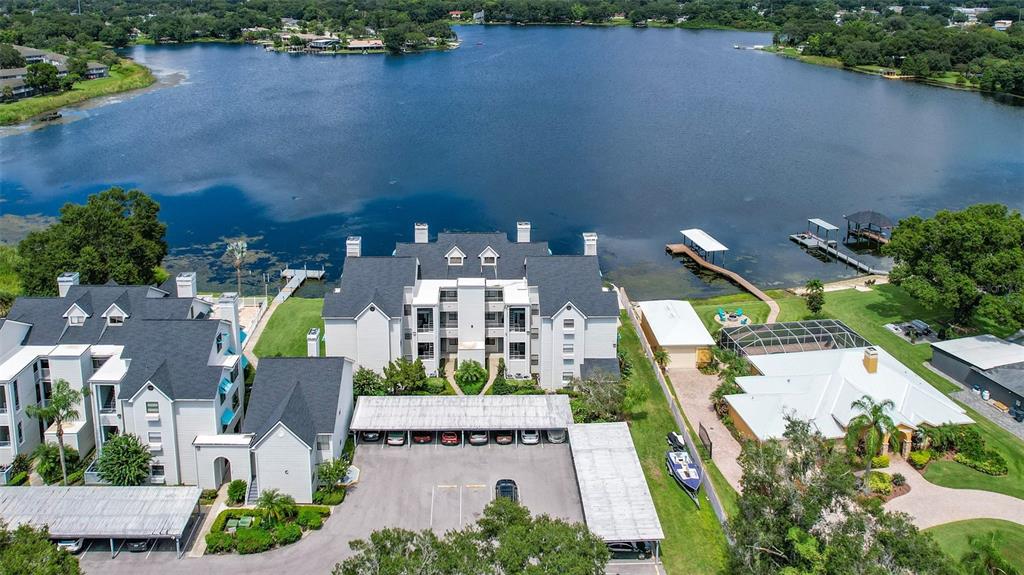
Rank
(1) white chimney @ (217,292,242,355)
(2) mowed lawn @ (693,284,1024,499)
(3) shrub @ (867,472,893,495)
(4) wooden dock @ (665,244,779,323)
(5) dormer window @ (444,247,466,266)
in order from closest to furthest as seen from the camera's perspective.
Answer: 1. (3) shrub @ (867,472,893,495)
2. (2) mowed lawn @ (693,284,1024,499)
3. (1) white chimney @ (217,292,242,355)
4. (5) dormer window @ (444,247,466,266)
5. (4) wooden dock @ (665,244,779,323)

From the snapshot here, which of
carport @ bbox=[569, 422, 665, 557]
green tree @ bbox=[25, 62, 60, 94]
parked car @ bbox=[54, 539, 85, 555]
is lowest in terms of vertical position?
parked car @ bbox=[54, 539, 85, 555]

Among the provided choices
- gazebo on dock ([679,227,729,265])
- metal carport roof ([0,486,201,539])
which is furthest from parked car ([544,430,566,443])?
gazebo on dock ([679,227,729,265])

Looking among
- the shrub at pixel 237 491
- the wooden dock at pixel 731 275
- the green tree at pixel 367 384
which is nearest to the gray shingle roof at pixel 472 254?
the green tree at pixel 367 384

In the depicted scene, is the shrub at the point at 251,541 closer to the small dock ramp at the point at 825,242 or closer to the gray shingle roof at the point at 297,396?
the gray shingle roof at the point at 297,396

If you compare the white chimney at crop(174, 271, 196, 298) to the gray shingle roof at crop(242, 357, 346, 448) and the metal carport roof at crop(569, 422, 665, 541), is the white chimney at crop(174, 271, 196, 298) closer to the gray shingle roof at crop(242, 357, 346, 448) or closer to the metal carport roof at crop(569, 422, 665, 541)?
the gray shingle roof at crop(242, 357, 346, 448)

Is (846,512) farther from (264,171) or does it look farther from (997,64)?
(997,64)

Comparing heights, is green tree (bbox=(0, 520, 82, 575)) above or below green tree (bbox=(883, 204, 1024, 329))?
below
